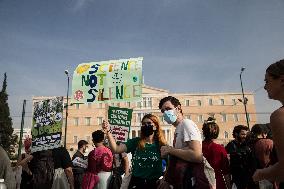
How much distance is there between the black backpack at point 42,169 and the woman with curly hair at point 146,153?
5.79ft

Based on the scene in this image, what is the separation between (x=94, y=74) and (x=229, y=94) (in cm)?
7810

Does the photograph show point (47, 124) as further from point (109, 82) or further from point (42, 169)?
point (109, 82)

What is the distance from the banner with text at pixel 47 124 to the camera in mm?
5883

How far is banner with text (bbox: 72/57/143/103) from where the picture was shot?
7.23 metres

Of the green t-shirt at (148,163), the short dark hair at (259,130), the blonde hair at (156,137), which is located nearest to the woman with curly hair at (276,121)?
the green t-shirt at (148,163)

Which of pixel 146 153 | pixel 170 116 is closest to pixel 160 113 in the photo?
pixel 146 153

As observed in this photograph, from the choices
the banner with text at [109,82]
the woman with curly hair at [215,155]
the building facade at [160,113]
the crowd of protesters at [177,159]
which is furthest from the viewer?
the building facade at [160,113]

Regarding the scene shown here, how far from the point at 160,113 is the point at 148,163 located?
74.7m

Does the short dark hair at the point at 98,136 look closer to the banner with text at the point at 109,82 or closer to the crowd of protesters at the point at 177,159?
the crowd of protesters at the point at 177,159

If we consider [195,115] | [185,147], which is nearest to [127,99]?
[185,147]

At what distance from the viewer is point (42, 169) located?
5660mm

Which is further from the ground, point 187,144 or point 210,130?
point 210,130

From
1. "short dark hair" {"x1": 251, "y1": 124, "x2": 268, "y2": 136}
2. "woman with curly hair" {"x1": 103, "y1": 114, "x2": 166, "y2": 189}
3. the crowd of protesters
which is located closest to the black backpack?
the crowd of protesters

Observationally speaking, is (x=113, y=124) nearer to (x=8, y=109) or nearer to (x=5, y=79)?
(x=8, y=109)
